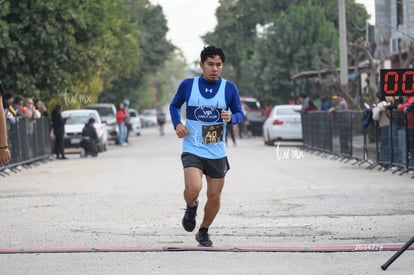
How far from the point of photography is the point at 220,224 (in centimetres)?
1212

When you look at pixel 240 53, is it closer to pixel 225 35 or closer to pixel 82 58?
pixel 225 35

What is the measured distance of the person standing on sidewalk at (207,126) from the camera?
967 centimetres

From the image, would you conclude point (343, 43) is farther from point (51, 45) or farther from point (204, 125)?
point (204, 125)

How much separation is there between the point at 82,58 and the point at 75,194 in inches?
718

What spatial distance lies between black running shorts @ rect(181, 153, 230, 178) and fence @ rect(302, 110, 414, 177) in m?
10.0

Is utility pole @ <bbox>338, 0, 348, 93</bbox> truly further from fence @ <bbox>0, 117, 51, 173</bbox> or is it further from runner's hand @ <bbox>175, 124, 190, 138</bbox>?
runner's hand @ <bbox>175, 124, 190, 138</bbox>

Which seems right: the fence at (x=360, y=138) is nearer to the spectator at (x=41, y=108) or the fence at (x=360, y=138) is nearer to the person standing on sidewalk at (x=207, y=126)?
the spectator at (x=41, y=108)

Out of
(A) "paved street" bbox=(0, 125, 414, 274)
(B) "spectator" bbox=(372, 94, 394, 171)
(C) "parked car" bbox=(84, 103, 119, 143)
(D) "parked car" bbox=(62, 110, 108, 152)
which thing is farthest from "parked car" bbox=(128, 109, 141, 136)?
(B) "spectator" bbox=(372, 94, 394, 171)

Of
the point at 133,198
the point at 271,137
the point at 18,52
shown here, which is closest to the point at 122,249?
the point at 133,198

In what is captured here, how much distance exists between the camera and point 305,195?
16.0 m

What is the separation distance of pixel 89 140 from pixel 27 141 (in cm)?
672

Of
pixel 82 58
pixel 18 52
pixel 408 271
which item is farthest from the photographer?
pixel 82 58

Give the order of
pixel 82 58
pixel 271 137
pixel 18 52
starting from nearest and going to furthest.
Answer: pixel 18 52 → pixel 82 58 → pixel 271 137

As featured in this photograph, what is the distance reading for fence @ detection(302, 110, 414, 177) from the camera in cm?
2002
